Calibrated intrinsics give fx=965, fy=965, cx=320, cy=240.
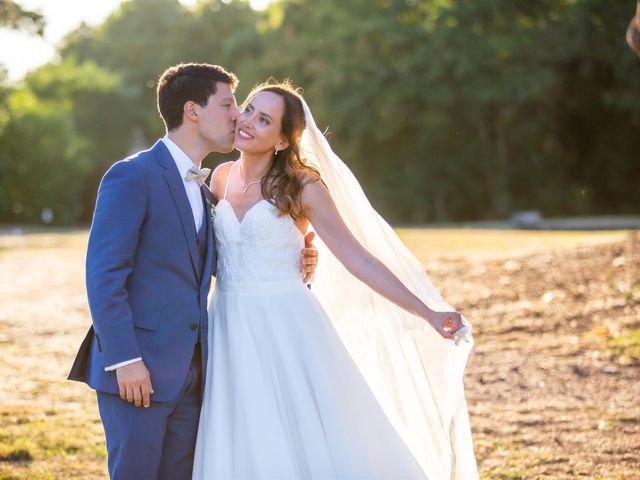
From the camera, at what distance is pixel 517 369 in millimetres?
8172

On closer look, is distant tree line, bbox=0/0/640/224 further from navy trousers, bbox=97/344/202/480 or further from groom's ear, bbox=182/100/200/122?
navy trousers, bbox=97/344/202/480

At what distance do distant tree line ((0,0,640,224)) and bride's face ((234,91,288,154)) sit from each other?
88.1 feet

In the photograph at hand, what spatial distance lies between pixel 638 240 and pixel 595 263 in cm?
99

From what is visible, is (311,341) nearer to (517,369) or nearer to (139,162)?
(139,162)

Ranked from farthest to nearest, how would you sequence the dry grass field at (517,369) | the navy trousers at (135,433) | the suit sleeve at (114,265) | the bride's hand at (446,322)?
the dry grass field at (517,369) → the bride's hand at (446,322) → the navy trousers at (135,433) → the suit sleeve at (114,265)

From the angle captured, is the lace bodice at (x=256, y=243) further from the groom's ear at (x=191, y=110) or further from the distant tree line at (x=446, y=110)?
the distant tree line at (x=446, y=110)

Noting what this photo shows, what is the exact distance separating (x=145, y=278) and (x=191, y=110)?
715mm

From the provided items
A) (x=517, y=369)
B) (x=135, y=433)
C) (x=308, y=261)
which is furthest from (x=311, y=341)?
(x=517, y=369)

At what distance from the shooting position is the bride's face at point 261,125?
407cm

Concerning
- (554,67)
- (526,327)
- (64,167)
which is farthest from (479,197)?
(526,327)

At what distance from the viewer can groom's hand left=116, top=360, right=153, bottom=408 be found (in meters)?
3.51

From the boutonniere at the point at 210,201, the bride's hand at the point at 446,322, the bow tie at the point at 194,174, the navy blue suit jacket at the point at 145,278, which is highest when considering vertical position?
the bow tie at the point at 194,174

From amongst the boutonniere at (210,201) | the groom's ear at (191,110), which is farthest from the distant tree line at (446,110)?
the groom's ear at (191,110)

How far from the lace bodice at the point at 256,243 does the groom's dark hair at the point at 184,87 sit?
49cm
